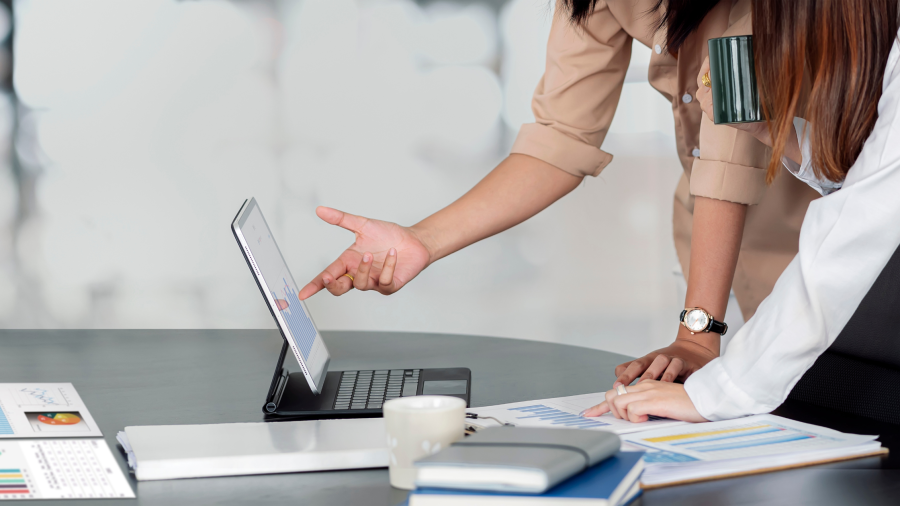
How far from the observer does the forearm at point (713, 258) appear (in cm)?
123

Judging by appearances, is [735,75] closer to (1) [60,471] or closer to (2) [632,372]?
(2) [632,372]

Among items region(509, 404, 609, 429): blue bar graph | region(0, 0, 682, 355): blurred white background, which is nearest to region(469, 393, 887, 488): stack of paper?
region(509, 404, 609, 429): blue bar graph

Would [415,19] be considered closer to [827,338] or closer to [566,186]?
[566,186]

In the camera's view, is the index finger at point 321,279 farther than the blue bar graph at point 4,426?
Yes

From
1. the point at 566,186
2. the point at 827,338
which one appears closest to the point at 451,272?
the point at 566,186

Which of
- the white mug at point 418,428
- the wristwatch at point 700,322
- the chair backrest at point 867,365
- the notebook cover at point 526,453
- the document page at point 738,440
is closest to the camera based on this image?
the notebook cover at point 526,453

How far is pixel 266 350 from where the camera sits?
1497mm

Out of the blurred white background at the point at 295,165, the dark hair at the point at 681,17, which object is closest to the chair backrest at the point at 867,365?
the dark hair at the point at 681,17

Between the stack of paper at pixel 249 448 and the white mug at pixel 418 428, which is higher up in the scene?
the stack of paper at pixel 249 448

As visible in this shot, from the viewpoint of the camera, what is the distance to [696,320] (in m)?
1.17

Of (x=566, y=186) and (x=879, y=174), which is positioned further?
(x=566, y=186)

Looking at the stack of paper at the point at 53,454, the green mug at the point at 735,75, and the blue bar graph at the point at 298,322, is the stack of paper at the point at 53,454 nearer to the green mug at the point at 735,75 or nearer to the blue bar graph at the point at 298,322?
the blue bar graph at the point at 298,322

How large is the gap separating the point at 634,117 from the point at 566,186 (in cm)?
257

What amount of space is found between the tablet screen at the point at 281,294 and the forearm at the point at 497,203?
317 mm
